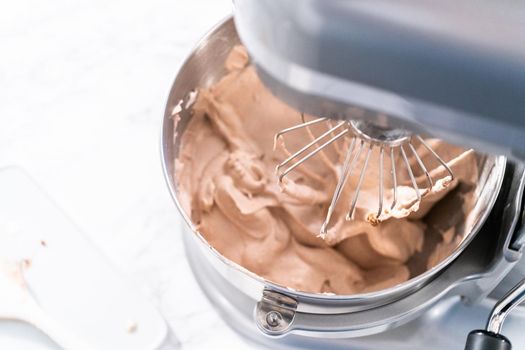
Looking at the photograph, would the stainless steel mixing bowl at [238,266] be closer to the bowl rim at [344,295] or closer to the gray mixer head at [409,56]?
the bowl rim at [344,295]

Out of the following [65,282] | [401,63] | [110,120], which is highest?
[401,63]

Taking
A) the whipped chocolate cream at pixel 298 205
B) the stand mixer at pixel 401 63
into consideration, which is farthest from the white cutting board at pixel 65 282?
the stand mixer at pixel 401 63

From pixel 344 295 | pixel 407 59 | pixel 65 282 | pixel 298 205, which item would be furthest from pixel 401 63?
pixel 65 282

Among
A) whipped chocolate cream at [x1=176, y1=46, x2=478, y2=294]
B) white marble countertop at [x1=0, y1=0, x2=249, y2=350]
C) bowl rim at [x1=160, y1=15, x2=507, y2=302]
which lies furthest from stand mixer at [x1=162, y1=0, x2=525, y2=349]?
white marble countertop at [x1=0, y1=0, x2=249, y2=350]

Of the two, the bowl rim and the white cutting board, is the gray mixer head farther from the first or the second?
the white cutting board

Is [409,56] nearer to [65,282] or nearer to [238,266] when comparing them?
[238,266]

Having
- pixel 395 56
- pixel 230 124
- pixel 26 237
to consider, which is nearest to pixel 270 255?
pixel 230 124
